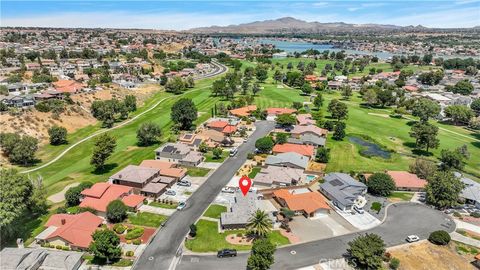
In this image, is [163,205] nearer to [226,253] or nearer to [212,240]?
[212,240]

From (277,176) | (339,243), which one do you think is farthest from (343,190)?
(339,243)

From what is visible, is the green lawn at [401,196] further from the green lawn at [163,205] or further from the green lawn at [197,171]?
the green lawn at [163,205]

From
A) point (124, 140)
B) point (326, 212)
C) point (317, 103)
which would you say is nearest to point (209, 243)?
point (326, 212)

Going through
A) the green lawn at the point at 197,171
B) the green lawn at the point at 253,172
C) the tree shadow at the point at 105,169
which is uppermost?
the green lawn at the point at 253,172

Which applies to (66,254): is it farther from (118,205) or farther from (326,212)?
(326,212)

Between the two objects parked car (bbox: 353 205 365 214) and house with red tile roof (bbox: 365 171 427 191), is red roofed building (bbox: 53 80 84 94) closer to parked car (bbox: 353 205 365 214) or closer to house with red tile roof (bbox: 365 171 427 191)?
house with red tile roof (bbox: 365 171 427 191)

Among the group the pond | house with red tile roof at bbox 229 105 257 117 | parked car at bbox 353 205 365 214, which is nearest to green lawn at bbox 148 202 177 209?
parked car at bbox 353 205 365 214

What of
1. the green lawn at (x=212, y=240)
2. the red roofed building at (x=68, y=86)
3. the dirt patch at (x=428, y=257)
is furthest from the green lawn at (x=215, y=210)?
the red roofed building at (x=68, y=86)
